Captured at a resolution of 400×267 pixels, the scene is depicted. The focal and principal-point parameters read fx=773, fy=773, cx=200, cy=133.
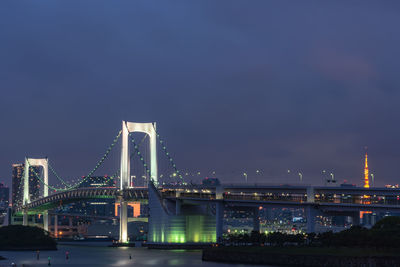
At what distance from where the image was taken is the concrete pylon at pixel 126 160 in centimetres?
11312

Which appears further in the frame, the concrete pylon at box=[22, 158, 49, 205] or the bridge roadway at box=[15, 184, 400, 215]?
the concrete pylon at box=[22, 158, 49, 205]

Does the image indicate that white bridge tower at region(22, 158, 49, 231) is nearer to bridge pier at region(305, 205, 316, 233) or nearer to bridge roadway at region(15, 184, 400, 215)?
bridge roadway at region(15, 184, 400, 215)

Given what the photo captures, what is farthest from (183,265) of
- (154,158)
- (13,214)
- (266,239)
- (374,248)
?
(13,214)

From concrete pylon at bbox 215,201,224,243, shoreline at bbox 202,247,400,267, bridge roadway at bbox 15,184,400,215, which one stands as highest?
bridge roadway at bbox 15,184,400,215

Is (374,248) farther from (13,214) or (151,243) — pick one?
(13,214)

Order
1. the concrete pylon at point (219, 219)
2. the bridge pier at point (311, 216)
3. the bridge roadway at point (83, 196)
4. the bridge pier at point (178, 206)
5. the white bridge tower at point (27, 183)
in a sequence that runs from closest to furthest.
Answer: the bridge pier at point (311, 216) → the concrete pylon at point (219, 219) → the bridge pier at point (178, 206) → the bridge roadway at point (83, 196) → the white bridge tower at point (27, 183)

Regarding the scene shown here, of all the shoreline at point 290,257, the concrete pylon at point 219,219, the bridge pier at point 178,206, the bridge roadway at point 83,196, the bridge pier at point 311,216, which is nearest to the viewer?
the shoreline at point 290,257

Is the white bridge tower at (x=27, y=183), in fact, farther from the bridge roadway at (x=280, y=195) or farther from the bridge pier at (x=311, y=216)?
the bridge pier at (x=311, y=216)

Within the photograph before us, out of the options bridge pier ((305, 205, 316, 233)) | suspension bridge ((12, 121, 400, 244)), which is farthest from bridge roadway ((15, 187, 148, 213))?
bridge pier ((305, 205, 316, 233))

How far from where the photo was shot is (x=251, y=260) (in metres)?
72.8

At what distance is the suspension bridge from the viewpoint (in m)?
81.8

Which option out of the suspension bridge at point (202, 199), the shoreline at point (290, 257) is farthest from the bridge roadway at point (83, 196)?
the shoreline at point (290, 257)

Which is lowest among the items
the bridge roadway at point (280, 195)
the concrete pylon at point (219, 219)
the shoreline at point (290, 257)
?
the shoreline at point (290, 257)

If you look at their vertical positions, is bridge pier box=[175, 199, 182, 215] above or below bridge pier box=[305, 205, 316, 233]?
above
